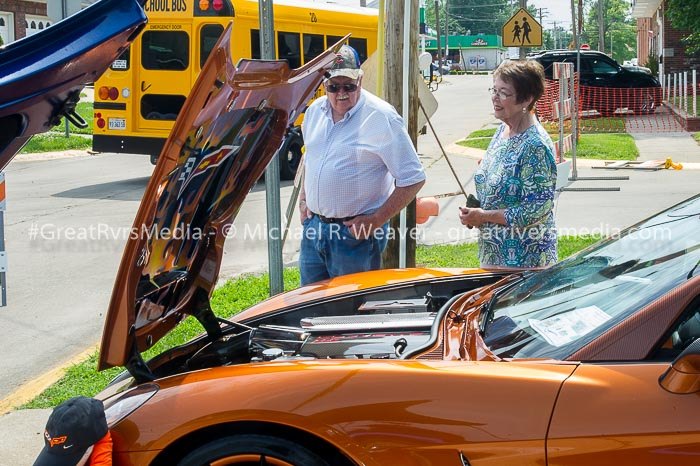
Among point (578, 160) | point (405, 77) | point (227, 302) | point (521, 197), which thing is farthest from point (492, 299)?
point (578, 160)

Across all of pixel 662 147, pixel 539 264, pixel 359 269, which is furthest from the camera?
pixel 662 147

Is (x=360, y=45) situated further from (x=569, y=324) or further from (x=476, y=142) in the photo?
(x=569, y=324)

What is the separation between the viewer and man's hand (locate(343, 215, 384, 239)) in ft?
15.6

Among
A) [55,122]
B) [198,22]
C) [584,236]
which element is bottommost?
[584,236]

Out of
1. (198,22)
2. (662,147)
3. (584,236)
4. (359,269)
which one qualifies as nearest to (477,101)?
(662,147)

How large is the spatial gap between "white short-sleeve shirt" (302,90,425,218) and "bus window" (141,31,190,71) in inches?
375

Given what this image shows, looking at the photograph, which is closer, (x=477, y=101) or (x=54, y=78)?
(x=54, y=78)

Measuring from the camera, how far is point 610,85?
85.1 feet

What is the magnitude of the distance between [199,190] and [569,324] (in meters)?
1.50

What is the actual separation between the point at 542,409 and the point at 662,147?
1709 cm

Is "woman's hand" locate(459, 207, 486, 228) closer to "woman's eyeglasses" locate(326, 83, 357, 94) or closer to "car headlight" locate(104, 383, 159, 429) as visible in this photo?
"woman's eyeglasses" locate(326, 83, 357, 94)

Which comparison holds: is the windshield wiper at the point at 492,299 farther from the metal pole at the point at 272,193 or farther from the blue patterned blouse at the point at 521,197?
the metal pole at the point at 272,193

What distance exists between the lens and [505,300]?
3562mm

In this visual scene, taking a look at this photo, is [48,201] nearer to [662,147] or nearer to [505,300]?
[505,300]
